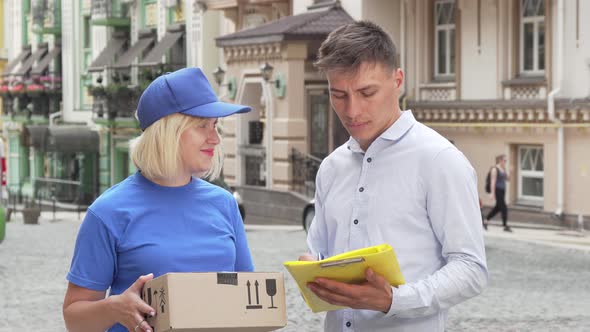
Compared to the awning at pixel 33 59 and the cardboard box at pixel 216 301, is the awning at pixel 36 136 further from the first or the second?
the cardboard box at pixel 216 301

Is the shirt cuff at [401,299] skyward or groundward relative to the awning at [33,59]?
groundward

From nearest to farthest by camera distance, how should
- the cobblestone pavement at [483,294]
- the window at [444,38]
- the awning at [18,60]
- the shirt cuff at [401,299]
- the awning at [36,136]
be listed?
the shirt cuff at [401,299]
the cobblestone pavement at [483,294]
the window at [444,38]
the awning at [36,136]
the awning at [18,60]

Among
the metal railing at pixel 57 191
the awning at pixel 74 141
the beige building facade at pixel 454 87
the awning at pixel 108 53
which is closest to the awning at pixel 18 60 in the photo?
the metal railing at pixel 57 191

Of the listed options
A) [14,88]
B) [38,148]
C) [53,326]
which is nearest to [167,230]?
[53,326]

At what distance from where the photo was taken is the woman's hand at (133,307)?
454 cm

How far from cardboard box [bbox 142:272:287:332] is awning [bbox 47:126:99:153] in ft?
156

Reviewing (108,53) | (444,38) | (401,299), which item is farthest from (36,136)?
(401,299)

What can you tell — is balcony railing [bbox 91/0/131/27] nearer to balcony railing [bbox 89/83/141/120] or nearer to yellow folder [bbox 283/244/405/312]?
balcony railing [bbox 89/83/141/120]

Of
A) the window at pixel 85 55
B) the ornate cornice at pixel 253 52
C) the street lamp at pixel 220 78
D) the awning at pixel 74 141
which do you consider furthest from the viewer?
the window at pixel 85 55

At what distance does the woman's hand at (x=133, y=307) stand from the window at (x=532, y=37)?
25.0 metres

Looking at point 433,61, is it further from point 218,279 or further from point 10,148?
point 10,148

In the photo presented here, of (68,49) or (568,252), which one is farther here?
(68,49)

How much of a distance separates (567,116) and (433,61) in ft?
17.2

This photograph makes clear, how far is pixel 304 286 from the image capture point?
4.52 metres
